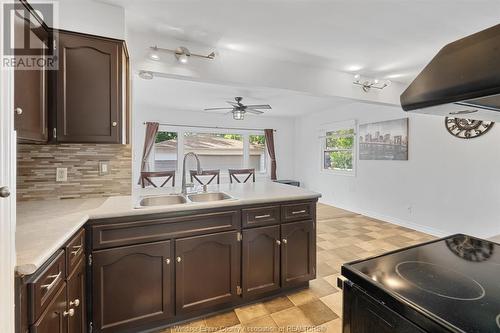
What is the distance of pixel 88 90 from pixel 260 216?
5.19ft

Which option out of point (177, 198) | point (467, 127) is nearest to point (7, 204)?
point (177, 198)

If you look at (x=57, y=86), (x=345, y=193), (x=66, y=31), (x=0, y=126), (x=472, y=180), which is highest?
(x=66, y=31)

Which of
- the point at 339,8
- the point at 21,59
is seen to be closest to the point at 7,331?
the point at 21,59

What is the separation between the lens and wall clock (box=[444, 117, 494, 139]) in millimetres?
3096

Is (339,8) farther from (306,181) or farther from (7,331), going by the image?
(306,181)

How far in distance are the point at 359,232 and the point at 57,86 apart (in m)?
4.16

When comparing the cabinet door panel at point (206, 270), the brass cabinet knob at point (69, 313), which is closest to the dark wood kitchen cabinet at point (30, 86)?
the brass cabinet knob at point (69, 313)

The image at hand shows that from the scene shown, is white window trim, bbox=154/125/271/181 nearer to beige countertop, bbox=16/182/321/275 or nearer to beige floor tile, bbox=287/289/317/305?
beige countertop, bbox=16/182/321/275

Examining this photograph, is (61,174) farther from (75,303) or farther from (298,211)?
(298,211)

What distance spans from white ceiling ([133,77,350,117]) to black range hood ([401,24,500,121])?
271 cm

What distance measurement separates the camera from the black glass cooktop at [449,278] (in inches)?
25.0

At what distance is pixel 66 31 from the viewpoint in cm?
159

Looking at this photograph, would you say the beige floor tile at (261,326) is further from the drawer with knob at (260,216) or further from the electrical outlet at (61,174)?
the electrical outlet at (61,174)

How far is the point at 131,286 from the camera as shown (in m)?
1.56
